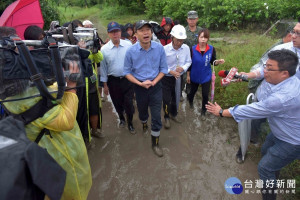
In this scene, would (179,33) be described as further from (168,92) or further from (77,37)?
(77,37)

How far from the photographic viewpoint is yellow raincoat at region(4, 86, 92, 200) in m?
1.52

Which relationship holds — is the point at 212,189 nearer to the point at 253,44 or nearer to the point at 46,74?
the point at 46,74

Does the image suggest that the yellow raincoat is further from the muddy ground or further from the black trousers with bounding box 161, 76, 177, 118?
the black trousers with bounding box 161, 76, 177, 118

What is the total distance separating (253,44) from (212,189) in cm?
486

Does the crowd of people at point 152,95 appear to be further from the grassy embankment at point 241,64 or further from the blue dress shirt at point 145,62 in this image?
the grassy embankment at point 241,64

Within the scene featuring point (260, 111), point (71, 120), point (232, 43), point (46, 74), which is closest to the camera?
point (46, 74)

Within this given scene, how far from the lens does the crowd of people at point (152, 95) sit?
1681mm

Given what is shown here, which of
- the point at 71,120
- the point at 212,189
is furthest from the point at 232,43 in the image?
the point at 71,120

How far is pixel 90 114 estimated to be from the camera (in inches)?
126

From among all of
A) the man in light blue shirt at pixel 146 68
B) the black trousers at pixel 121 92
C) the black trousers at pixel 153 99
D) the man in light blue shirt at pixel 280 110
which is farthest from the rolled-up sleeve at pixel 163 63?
the man in light blue shirt at pixel 280 110

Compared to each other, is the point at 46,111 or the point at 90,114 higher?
the point at 46,111

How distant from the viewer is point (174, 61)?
3545 millimetres

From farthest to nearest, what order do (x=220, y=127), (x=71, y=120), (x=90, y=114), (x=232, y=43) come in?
(x=232, y=43) → (x=220, y=127) → (x=90, y=114) → (x=71, y=120)

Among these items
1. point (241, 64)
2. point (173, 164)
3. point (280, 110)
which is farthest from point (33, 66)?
point (241, 64)
